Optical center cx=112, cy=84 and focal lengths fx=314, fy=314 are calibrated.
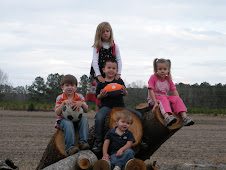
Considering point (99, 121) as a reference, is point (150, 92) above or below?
above

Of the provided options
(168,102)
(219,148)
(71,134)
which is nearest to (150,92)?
(168,102)

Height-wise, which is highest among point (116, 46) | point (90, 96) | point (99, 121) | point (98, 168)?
point (116, 46)

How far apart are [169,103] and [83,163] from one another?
5.02ft

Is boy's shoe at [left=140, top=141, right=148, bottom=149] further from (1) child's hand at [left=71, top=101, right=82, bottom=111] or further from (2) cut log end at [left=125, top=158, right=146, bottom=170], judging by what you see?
(1) child's hand at [left=71, top=101, right=82, bottom=111]

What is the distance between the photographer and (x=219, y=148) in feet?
38.4

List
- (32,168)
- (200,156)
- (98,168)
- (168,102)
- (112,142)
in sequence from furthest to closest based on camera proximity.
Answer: (200,156), (32,168), (168,102), (112,142), (98,168)

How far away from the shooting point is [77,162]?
13.5ft

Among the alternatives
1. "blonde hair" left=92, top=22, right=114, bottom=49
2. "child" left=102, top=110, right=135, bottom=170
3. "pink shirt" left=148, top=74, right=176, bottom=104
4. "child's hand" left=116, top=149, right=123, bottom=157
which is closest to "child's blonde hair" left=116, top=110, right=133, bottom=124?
"child" left=102, top=110, right=135, bottom=170

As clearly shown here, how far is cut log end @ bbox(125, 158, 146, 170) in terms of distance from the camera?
3889 mm

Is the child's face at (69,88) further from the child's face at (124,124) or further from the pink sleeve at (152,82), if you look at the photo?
the pink sleeve at (152,82)

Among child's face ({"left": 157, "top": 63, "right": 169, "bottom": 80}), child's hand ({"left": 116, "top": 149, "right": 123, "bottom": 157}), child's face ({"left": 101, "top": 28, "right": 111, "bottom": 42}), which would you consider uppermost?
child's face ({"left": 101, "top": 28, "right": 111, "bottom": 42})

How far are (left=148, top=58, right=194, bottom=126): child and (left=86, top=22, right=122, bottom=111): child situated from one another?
0.61 m

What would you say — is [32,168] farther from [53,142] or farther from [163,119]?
[163,119]

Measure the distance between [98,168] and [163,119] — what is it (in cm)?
122
